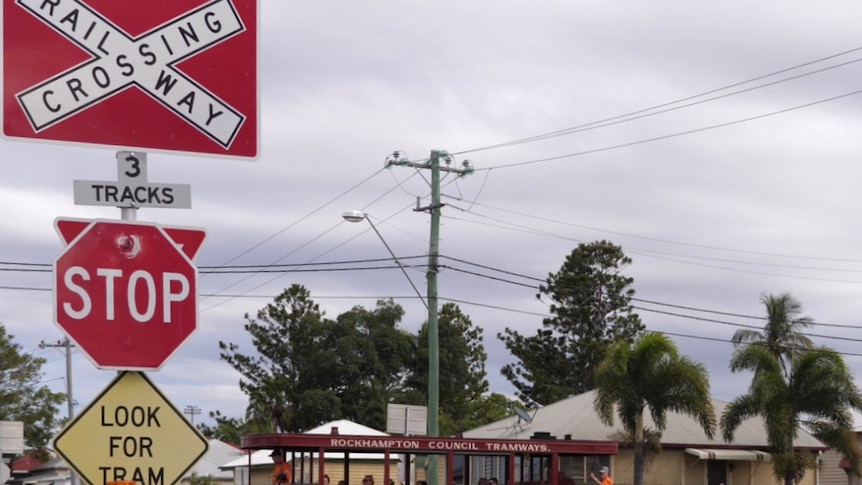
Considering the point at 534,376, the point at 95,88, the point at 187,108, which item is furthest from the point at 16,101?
the point at 534,376

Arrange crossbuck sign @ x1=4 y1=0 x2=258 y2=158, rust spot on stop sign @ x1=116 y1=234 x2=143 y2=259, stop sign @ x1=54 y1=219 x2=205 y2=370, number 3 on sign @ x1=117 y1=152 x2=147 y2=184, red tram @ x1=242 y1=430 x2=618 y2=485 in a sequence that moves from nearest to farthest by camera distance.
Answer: stop sign @ x1=54 y1=219 x2=205 y2=370, rust spot on stop sign @ x1=116 y1=234 x2=143 y2=259, crossbuck sign @ x1=4 y1=0 x2=258 y2=158, number 3 on sign @ x1=117 y1=152 x2=147 y2=184, red tram @ x1=242 y1=430 x2=618 y2=485

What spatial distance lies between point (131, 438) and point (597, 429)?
1412 inches

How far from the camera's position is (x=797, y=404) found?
4041cm

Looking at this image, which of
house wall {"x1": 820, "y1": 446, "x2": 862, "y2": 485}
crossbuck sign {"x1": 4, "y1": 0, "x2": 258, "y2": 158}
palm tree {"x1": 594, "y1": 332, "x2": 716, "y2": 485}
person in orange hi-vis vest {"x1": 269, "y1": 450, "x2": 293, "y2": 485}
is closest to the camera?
crossbuck sign {"x1": 4, "y1": 0, "x2": 258, "y2": 158}

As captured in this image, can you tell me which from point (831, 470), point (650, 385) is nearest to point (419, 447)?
point (650, 385)

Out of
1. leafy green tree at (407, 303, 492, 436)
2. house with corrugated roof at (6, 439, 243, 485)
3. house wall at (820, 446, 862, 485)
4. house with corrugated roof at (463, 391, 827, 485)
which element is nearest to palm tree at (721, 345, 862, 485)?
house with corrugated roof at (463, 391, 827, 485)

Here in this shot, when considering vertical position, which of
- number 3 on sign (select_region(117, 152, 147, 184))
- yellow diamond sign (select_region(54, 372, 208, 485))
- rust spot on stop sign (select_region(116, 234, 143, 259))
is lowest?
yellow diamond sign (select_region(54, 372, 208, 485))

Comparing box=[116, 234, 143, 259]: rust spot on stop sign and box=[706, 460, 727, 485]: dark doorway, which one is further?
box=[706, 460, 727, 485]: dark doorway

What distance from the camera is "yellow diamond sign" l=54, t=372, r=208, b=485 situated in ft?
18.8

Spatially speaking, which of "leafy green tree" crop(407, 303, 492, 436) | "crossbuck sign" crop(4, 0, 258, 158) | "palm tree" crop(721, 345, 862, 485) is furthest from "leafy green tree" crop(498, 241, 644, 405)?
"crossbuck sign" crop(4, 0, 258, 158)

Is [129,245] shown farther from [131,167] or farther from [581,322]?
[581,322]

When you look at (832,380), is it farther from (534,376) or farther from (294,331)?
(294,331)

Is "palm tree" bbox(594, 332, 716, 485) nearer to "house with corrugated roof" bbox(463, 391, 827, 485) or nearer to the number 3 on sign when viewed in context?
"house with corrugated roof" bbox(463, 391, 827, 485)

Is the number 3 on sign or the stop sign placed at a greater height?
the number 3 on sign
